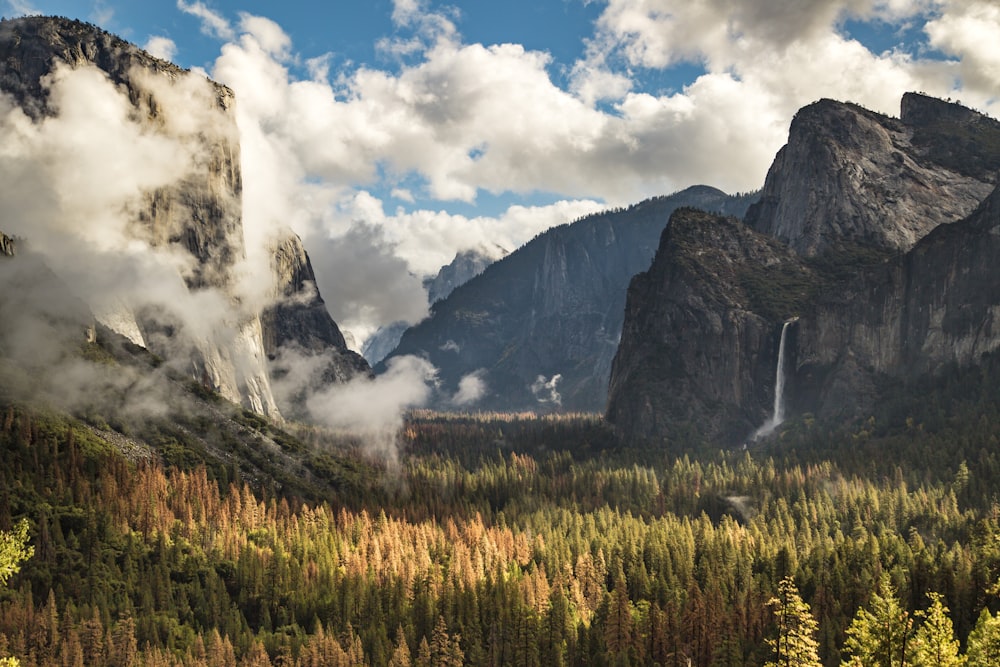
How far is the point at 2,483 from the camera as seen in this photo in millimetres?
177500

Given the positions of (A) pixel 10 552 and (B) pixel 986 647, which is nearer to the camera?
(B) pixel 986 647

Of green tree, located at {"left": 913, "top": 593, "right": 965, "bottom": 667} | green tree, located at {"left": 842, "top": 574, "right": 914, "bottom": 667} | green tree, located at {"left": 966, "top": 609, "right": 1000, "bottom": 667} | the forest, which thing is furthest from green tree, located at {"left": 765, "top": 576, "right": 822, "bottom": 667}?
the forest

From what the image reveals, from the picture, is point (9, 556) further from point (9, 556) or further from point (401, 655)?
point (401, 655)

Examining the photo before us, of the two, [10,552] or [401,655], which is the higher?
[10,552]

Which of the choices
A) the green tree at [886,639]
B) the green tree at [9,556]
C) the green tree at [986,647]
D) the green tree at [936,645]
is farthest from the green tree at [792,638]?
the green tree at [9,556]

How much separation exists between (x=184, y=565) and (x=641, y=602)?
9064 centimetres

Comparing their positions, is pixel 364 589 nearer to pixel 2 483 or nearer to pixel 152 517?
pixel 152 517

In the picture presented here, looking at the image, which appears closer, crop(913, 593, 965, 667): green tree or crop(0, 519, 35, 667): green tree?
crop(913, 593, 965, 667): green tree

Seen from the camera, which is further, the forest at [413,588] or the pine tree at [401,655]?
the forest at [413,588]

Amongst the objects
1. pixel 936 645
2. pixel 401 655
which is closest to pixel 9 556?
pixel 401 655

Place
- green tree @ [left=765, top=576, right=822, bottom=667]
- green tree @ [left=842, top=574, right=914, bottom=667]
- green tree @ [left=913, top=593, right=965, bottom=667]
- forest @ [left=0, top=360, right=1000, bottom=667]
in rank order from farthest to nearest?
forest @ [left=0, top=360, right=1000, bottom=667] → green tree @ [left=765, top=576, right=822, bottom=667] → green tree @ [left=842, top=574, right=914, bottom=667] → green tree @ [left=913, top=593, right=965, bottom=667]

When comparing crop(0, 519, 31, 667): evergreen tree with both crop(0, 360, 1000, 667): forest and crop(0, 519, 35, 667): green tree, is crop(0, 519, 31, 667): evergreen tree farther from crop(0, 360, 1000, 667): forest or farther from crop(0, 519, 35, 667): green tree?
crop(0, 360, 1000, 667): forest

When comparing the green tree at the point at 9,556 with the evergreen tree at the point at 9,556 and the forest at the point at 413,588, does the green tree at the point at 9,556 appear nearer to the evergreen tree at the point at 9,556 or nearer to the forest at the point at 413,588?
the evergreen tree at the point at 9,556

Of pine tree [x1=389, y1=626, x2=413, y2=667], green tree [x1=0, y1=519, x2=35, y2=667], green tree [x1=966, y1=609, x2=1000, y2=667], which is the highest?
green tree [x1=0, y1=519, x2=35, y2=667]
